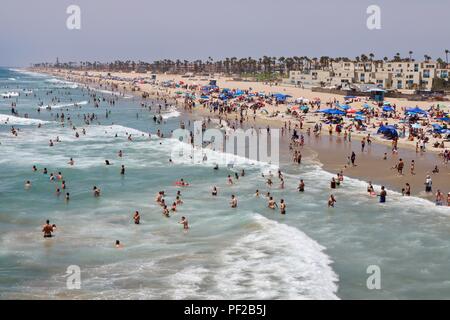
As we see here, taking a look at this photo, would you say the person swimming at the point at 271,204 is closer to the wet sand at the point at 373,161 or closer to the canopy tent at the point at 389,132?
the wet sand at the point at 373,161

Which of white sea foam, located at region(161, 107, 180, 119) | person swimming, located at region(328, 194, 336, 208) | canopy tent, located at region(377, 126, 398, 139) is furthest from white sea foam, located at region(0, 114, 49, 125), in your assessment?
person swimming, located at region(328, 194, 336, 208)

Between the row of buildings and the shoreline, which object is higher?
the row of buildings

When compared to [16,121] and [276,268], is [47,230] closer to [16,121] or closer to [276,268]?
[276,268]

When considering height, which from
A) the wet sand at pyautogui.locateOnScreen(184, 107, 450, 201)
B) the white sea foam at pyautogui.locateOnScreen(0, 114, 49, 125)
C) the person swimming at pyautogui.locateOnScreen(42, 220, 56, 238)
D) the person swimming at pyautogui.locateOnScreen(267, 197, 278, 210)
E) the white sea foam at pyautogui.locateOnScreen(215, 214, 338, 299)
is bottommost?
the white sea foam at pyautogui.locateOnScreen(215, 214, 338, 299)

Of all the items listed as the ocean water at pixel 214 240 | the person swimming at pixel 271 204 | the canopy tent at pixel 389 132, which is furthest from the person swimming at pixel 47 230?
the canopy tent at pixel 389 132

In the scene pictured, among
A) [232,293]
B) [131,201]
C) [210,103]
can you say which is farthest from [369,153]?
[210,103]

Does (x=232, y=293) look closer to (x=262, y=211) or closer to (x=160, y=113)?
(x=262, y=211)

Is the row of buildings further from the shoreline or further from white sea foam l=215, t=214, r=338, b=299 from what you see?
white sea foam l=215, t=214, r=338, b=299

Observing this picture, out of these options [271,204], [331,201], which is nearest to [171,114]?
[271,204]
